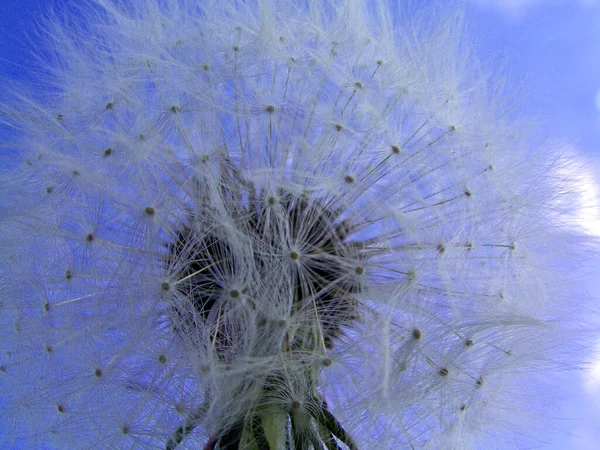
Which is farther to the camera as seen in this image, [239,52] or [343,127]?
[239,52]

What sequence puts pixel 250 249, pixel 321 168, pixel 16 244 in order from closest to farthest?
1. pixel 250 249
2. pixel 321 168
3. pixel 16 244

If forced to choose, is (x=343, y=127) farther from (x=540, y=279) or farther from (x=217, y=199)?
(x=540, y=279)

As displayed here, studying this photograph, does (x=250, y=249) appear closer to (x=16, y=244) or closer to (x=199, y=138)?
(x=199, y=138)

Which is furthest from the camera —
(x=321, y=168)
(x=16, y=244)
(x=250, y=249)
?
(x=16, y=244)

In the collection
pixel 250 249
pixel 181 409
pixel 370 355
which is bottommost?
pixel 181 409

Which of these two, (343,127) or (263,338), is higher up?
(343,127)

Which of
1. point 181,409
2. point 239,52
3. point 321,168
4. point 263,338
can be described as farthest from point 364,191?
point 181,409

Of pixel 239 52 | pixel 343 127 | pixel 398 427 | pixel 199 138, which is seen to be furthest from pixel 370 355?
pixel 239 52
